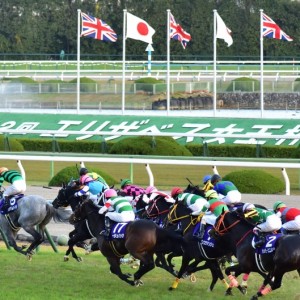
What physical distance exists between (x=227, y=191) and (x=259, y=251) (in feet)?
6.14

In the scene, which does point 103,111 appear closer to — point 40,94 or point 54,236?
point 40,94

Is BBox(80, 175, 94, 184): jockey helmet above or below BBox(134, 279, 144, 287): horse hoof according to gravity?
above

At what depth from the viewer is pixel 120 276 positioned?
10828mm

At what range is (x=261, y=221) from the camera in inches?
405

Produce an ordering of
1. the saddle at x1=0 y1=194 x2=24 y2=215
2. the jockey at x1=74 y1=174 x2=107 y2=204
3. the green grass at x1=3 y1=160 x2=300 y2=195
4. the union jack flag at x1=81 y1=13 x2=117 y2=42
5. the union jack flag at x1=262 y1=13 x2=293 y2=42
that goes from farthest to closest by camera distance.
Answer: the union jack flag at x1=81 y1=13 x2=117 y2=42 < the union jack flag at x1=262 y1=13 x2=293 y2=42 < the green grass at x1=3 y1=160 x2=300 y2=195 < the saddle at x1=0 y1=194 x2=24 y2=215 < the jockey at x1=74 y1=174 x2=107 y2=204

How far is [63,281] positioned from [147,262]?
3.20ft

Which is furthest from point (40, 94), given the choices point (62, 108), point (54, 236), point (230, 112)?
point (54, 236)

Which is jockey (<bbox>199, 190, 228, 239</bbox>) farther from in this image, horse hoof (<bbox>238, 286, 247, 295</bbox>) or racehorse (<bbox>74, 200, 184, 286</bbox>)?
horse hoof (<bbox>238, 286, 247, 295</bbox>)

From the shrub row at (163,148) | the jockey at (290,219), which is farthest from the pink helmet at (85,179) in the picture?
the shrub row at (163,148)

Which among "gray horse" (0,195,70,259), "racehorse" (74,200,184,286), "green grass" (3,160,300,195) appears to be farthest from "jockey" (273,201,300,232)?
"green grass" (3,160,300,195)

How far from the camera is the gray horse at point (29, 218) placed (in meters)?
12.5

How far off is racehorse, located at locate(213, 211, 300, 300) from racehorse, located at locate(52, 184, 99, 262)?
1997mm

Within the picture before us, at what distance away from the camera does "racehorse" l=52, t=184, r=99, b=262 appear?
11.8m

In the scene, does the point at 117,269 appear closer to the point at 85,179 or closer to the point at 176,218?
the point at 176,218
